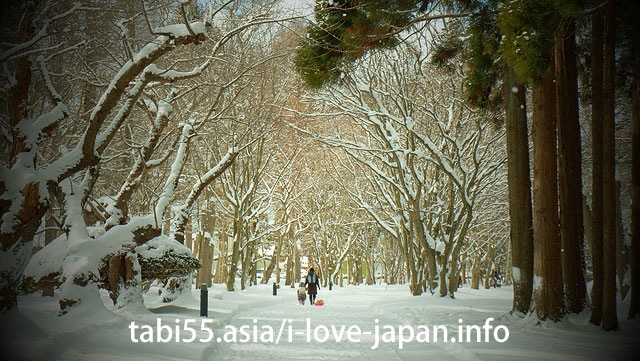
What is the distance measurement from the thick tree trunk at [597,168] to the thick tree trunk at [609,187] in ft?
0.45

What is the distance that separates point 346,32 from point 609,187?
6.31 metres

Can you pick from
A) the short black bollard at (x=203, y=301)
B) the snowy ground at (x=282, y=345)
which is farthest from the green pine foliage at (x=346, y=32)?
the short black bollard at (x=203, y=301)

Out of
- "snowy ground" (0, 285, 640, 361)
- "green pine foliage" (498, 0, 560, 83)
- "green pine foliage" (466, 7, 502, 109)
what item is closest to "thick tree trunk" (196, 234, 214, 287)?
"snowy ground" (0, 285, 640, 361)

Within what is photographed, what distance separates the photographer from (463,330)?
352 inches

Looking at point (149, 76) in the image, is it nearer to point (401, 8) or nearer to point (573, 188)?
point (401, 8)

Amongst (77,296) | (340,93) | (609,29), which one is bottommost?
(77,296)

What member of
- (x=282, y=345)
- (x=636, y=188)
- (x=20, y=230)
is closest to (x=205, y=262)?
(x=20, y=230)

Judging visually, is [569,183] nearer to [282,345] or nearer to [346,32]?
[346,32]

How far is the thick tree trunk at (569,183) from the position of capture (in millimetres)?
9156

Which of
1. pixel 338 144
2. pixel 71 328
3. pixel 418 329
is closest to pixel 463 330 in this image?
pixel 418 329

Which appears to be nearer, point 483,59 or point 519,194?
point 519,194

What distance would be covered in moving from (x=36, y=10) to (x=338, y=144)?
1163 centimetres

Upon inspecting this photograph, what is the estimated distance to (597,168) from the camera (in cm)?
872

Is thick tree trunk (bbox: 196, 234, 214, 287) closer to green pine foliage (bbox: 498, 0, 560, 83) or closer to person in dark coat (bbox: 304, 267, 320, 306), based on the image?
person in dark coat (bbox: 304, 267, 320, 306)
